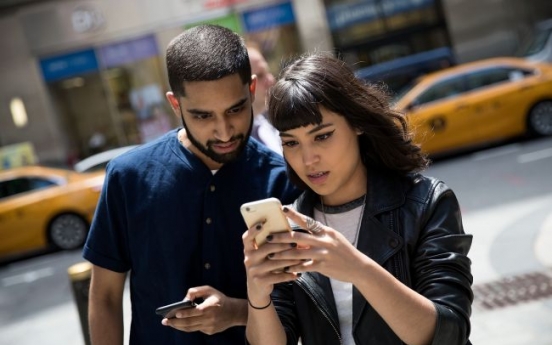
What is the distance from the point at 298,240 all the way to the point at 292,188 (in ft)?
2.40

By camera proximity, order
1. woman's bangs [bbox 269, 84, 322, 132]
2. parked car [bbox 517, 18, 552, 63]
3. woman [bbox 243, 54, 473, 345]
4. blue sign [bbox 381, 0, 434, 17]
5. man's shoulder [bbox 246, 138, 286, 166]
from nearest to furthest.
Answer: woman [bbox 243, 54, 473, 345] < woman's bangs [bbox 269, 84, 322, 132] < man's shoulder [bbox 246, 138, 286, 166] < parked car [bbox 517, 18, 552, 63] < blue sign [bbox 381, 0, 434, 17]

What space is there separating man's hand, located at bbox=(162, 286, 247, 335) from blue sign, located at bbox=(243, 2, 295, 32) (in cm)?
1765

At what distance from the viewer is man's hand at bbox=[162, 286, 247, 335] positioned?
7.20 feet

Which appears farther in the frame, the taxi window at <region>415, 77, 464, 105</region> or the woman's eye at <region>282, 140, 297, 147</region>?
the taxi window at <region>415, 77, 464, 105</region>

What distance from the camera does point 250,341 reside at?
2.11 metres

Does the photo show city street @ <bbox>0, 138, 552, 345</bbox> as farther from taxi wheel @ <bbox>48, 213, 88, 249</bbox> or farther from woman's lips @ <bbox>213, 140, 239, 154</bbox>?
woman's lips @ <bbox>213, 140, 239, 154</bbox>

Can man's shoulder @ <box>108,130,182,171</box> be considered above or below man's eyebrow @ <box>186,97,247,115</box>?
below

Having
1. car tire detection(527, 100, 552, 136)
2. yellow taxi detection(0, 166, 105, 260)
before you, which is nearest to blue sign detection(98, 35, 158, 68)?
yellow taxi detection(0, 166, 105, 260)

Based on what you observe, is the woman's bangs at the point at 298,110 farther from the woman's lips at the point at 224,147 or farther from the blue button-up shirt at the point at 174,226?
the blue button-up shirt at the point at 174,226

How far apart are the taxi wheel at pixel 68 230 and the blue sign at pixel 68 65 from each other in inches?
318

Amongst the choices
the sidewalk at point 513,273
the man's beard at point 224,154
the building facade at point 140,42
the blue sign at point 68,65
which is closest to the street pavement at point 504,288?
the sidewalk at point 513,273

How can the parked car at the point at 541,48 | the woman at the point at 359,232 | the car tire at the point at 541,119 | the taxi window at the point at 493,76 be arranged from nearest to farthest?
the woman at the point at 359,232 < the car tire at the point at 541,119 < the taxi window at the point at 493,76 < the parked car at the point at 541,48

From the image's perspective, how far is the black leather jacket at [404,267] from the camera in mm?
2010

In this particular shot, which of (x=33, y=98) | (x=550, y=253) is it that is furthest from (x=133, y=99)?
(x=550, y=253)
